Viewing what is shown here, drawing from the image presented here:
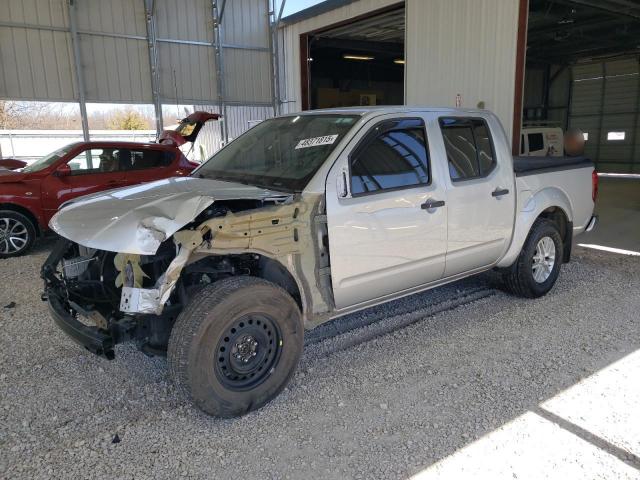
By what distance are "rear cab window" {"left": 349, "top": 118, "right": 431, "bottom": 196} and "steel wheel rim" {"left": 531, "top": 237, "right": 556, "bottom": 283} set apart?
72.2 inches

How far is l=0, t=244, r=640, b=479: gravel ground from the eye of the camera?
2652 mm

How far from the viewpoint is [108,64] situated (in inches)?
→ 522

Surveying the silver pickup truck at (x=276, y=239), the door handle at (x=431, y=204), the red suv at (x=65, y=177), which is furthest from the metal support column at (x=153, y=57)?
the door handle at (x=431, y=204)

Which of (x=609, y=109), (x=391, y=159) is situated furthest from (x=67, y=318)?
(x=609, y=109)

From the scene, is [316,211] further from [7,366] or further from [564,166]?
[564,166]

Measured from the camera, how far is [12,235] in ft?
24.1

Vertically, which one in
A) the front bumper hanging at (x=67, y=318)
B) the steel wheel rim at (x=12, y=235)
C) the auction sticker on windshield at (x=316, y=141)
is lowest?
the steel wheel rim at (x=12, y=235)

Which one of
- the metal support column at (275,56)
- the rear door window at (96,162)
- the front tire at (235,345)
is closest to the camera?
the front tire at (235,345)

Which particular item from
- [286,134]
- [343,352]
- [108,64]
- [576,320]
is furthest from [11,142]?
[576,320]

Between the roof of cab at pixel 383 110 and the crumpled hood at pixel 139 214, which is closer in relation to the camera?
the crumpled hood at pixel 139 214

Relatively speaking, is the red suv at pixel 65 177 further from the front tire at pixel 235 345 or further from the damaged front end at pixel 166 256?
the front tire at pixel 235 345

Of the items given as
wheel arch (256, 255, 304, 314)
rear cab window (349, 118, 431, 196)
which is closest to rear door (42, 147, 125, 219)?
wheel arch (256, 255, 304, 314)

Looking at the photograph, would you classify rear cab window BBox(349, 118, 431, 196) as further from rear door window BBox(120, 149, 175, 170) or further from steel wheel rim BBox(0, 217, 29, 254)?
steel wheel rim BBox(0, 217, 29, 254)

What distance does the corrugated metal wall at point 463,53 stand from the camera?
873cm
